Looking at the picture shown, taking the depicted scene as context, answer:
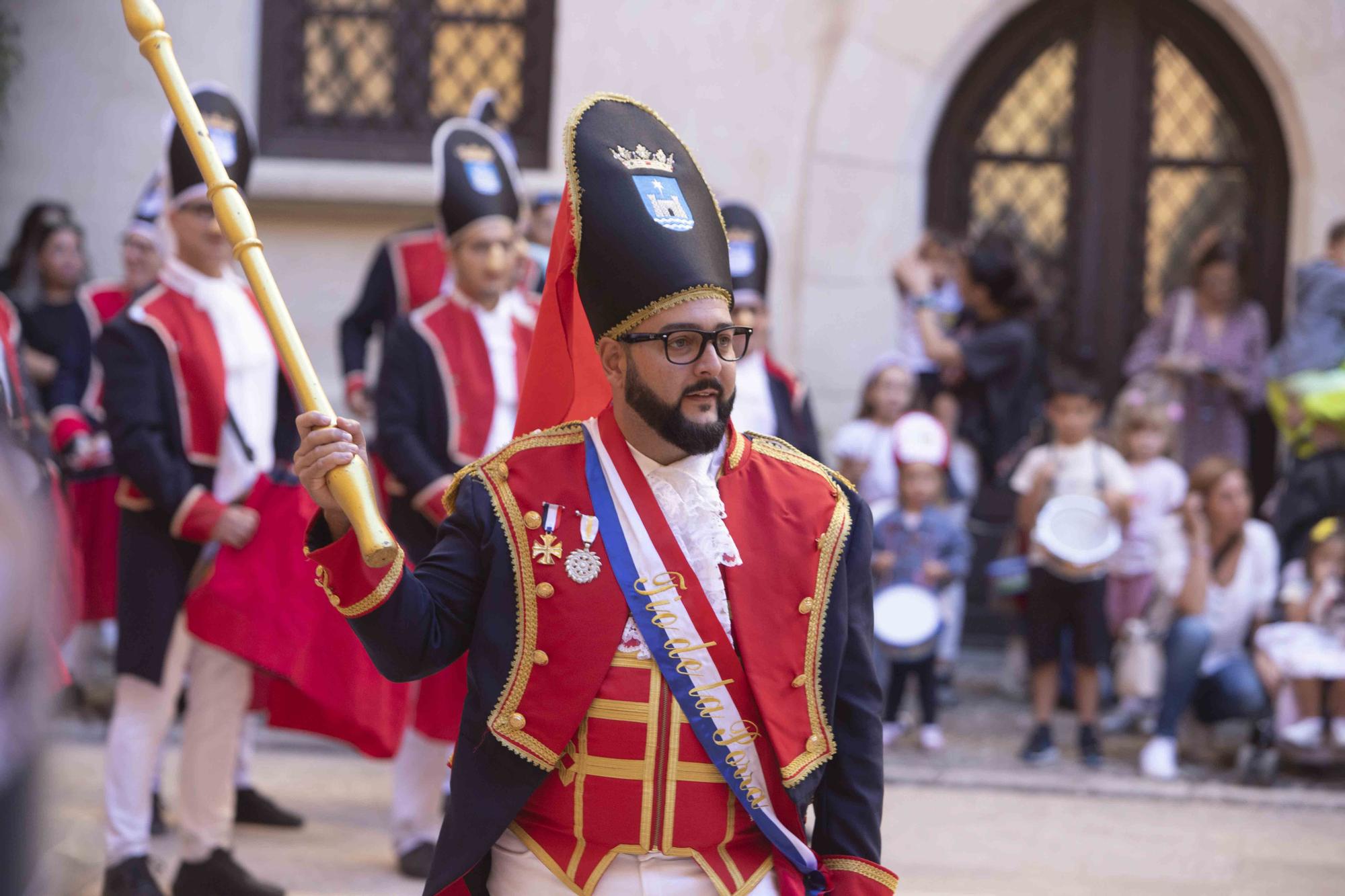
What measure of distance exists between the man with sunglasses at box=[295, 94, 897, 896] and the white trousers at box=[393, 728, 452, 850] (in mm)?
2899

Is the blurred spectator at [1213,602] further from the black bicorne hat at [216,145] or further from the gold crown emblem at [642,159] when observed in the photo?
the gold crown emblem at [642,159]

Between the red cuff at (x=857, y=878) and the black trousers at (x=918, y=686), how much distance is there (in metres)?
4.79

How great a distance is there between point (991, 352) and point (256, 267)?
21.6 ft

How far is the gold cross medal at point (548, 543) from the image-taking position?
9.41 ft

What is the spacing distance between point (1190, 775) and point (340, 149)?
5.95 m

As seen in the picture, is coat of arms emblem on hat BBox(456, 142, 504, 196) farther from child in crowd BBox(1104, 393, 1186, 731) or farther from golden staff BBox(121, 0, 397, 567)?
child in crowd BBox(1104, 393, 1186, 731)

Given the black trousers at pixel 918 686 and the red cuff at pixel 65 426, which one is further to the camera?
the black trousers at pixel 918 686

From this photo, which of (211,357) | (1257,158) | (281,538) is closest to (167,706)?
(281,538)

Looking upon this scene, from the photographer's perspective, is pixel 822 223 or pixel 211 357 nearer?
pixel 211 357

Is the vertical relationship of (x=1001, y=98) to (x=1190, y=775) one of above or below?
above

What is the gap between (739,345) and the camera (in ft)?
9.82

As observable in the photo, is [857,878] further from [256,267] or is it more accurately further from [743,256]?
[743,256]

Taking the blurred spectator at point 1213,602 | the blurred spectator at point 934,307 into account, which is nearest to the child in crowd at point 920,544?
the blurred spectator at point 1213,602

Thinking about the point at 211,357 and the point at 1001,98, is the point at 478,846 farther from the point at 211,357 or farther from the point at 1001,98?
the point at 1001,98
